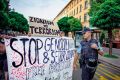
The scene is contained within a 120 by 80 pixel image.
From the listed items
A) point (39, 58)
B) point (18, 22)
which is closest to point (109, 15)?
point (39, 58)

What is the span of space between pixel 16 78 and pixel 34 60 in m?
0.58

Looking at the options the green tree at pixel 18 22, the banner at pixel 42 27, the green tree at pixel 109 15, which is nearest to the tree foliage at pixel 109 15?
the green tree at pixel 109 15

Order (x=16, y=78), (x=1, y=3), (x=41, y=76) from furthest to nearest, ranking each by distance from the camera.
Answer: (x=1, y=3), (x=41, y=76), (x=16, y=78)

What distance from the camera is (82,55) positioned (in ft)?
20.5

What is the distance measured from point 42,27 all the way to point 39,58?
1.27 meters

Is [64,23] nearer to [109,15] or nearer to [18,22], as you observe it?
[18,22]

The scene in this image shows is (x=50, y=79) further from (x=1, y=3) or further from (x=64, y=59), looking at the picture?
(x=1, y=3)

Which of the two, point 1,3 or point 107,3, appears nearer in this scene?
point 107,3

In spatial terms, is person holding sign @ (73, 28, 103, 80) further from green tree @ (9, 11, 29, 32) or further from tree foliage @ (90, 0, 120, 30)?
green tree @ (9, 11, 29, 32)

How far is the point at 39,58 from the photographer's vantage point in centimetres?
477

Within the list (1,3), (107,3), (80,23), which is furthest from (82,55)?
(80,23)

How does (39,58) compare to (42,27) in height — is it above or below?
below

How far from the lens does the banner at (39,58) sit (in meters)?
4.18

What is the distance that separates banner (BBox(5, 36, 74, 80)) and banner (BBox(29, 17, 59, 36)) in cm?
47
